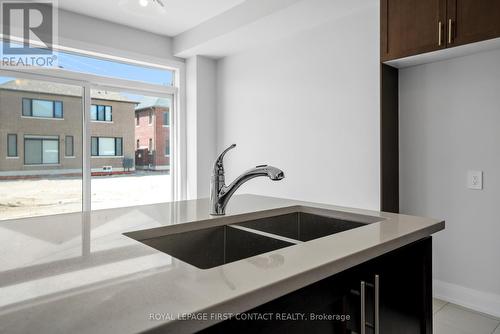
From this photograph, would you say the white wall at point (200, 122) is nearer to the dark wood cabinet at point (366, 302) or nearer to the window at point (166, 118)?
the window at point (166, 118)

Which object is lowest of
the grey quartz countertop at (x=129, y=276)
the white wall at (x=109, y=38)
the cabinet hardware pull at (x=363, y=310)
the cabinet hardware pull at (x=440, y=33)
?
the cabinet hardware pull at (x=363, y=310)

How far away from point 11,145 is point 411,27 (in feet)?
12.1

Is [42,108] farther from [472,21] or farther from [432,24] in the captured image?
[472,21]

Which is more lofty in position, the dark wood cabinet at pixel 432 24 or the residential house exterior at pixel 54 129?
the dark wood cabinet at pixel 432 24

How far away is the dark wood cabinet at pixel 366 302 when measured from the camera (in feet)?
2.39

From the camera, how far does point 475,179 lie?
98.9 inches

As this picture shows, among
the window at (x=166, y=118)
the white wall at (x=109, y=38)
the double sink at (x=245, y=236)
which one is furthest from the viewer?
the window at (x=166, y=118)

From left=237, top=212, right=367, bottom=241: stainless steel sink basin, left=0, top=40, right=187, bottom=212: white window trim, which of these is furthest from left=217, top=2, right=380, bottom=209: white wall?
left=237, top=212, right=367, bottom=241: stainless steel sink basin

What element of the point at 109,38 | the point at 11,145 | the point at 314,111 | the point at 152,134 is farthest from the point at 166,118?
the point at 314,111

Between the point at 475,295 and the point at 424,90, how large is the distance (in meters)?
1.58

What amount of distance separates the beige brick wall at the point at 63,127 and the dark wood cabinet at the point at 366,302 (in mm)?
3596

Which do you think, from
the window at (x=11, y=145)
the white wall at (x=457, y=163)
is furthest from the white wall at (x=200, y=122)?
the white wall at (x=457, y=163)

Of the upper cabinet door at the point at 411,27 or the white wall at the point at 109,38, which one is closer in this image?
the upper cabinet door at the point at 411,27

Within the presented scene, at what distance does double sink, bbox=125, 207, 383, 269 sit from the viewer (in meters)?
1.22
